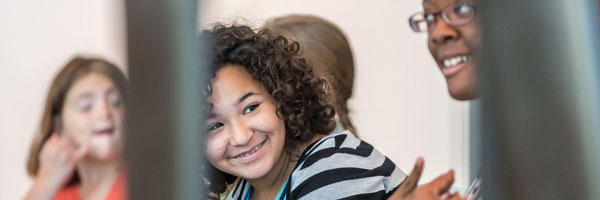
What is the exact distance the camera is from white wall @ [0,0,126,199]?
1.99 ft

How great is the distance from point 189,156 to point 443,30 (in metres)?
0.14

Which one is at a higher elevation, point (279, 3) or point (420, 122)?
point (279, 3)

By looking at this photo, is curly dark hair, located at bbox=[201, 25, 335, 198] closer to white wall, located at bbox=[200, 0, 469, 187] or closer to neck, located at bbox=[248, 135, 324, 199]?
neck, located at bbox=[248, 135, 324, 199]

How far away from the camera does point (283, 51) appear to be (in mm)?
407

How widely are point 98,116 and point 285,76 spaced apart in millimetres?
267

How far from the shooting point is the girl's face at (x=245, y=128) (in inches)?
13.0

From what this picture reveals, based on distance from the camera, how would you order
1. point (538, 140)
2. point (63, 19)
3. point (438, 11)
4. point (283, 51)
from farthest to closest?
1. point (63, 19)
2. point (283, 51)
3. point (438, 11)
4. point (538, 140)

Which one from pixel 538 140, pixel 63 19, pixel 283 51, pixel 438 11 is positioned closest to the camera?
pixel 538 140

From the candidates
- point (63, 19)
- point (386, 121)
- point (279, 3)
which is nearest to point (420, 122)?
point (386, 121)

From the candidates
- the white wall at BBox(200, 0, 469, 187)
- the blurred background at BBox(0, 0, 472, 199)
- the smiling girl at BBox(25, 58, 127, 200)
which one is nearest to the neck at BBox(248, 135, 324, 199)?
the smiling girl at BBox(25, 58, 127, 200)

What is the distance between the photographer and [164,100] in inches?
2.9

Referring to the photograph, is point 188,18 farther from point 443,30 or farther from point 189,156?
point 443,30

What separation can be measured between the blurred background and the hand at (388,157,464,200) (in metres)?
0.36

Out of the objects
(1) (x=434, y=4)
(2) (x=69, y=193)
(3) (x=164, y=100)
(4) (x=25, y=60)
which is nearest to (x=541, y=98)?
(3) (x=164, y=100)
